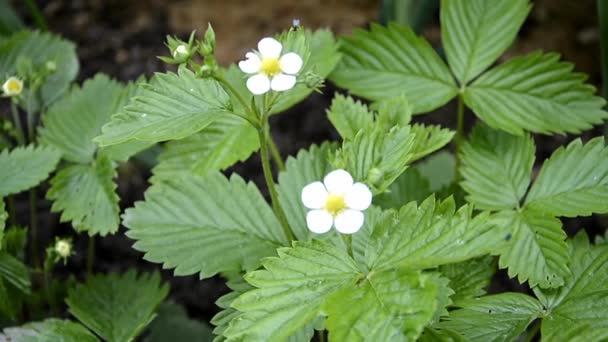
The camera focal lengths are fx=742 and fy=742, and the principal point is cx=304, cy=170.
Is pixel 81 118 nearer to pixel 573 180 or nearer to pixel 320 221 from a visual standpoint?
pixel 320 221

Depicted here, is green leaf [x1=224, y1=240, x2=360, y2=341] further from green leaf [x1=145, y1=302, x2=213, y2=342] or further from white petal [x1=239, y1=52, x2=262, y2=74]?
green leaf [x1=145, y1=302, x2=213, y2=342]

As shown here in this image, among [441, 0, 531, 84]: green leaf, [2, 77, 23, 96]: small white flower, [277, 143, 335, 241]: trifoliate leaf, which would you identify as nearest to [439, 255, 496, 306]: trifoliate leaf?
[277, 143, 335, 241]: trifoliate leaf

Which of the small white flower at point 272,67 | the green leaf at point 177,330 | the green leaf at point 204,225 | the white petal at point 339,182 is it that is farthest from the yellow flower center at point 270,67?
the green leaf at point 177,330

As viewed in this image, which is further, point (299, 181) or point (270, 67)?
point (299, 181)

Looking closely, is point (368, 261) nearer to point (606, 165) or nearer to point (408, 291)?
point (408, 291)

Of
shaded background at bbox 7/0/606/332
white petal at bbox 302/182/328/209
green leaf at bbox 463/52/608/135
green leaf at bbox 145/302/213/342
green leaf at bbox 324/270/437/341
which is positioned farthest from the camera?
shaded background at bbox 7/0/606/332

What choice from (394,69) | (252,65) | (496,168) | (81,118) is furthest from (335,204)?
(81,118)
